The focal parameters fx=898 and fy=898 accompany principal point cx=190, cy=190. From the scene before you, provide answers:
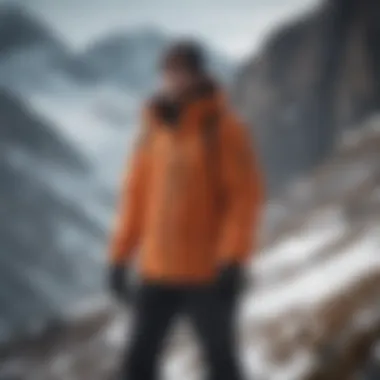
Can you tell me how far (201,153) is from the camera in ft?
4.75

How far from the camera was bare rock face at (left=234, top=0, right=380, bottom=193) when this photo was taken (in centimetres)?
165

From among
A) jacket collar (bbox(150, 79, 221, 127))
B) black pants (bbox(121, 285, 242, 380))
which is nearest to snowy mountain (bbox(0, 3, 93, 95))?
jacket collar (bbox(150, 79, 221, 127))

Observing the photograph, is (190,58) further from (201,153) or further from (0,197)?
(0,197)

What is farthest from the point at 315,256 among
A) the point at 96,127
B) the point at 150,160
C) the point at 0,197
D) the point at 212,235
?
the point at 0,197

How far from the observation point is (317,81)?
1.72 meters

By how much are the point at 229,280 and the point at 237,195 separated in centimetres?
14

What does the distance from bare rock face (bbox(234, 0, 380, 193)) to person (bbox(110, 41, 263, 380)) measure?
176 millimetres

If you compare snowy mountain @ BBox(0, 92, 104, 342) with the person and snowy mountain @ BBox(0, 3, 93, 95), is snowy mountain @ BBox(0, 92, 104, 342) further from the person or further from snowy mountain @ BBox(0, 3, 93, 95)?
the person

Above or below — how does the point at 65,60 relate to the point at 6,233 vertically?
above

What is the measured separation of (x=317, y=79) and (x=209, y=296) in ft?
1.74

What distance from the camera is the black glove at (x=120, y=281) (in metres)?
1.47

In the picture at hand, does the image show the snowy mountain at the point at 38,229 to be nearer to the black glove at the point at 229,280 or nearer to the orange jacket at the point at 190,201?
the orange jacket at the point at 190,201

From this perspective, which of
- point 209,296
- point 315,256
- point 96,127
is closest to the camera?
point 209,296

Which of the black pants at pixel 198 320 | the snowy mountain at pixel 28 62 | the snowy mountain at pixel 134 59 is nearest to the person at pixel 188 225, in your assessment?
the black pants at pixel 198 320
